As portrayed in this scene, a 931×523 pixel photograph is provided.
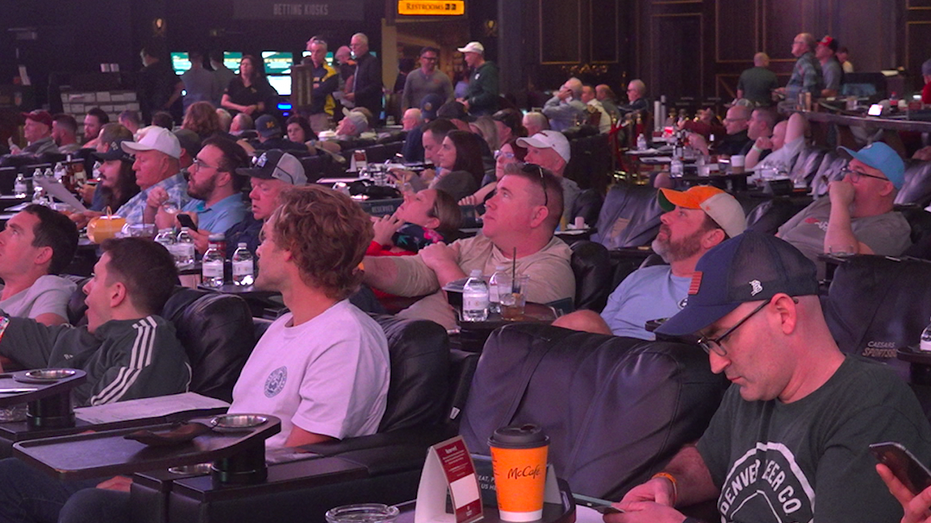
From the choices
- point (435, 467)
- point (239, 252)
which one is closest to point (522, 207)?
point (239, 252)

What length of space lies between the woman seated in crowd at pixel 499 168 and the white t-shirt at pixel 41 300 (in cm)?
347

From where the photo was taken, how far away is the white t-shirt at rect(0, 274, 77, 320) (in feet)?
15.5

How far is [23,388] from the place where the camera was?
319cm

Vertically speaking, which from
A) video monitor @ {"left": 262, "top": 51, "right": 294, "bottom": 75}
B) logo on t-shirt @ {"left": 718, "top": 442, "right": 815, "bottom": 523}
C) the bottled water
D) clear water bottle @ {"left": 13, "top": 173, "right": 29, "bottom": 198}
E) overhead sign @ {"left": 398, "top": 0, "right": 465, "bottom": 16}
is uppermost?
overhead sign @ {"left": 398, "top": 0, "right": 465, "bottom": 16}

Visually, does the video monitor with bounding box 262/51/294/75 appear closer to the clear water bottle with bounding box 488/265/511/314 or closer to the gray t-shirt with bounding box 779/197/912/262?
the gray t-shirt with bounding box 779/197/912/262

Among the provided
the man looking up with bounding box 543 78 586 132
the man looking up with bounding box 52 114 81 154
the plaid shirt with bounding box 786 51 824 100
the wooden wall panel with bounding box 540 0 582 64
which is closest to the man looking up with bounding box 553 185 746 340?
the man looking up with bounding box 52 114 81 154

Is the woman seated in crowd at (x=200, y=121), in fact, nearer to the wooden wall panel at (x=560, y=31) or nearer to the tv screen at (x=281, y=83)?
the tv screen at (x=281, y=83)

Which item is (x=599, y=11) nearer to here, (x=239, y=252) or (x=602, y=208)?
(x=602, y=208)

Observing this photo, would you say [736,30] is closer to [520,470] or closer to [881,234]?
[881,234]

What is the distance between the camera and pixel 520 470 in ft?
7.33

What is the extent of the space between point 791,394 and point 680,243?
193 centimetres

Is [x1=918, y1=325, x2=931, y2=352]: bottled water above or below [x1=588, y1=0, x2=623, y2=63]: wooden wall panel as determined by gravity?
below

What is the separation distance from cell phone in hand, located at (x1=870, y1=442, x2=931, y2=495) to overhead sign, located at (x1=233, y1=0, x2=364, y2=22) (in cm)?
2000

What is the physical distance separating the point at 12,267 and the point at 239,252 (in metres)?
1.29
